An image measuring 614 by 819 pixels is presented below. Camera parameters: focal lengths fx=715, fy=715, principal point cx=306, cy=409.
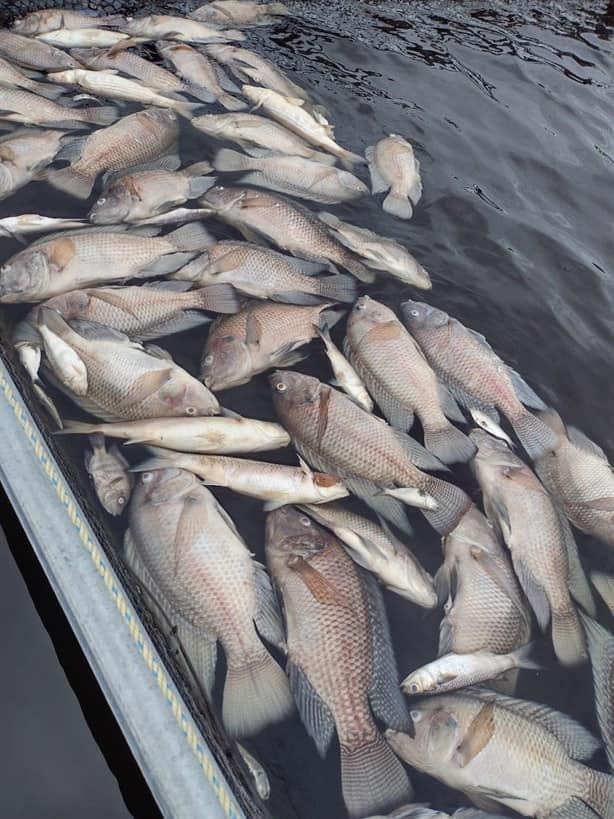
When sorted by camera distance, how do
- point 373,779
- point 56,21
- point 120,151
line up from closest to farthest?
point 373,779 < point 120,151 < point 56,21

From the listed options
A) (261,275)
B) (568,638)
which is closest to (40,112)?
(261,275)

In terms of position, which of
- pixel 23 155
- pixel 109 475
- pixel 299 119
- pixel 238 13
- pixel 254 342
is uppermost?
pixel 238 13

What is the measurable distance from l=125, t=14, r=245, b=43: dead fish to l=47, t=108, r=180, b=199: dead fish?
63.9 inches

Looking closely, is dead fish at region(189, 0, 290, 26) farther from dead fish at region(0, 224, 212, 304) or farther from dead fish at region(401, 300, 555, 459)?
dead fish at region(401, 300, 555, 459)

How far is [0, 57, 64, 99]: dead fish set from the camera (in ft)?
15.0

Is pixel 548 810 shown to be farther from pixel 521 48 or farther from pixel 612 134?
pixel 521 48

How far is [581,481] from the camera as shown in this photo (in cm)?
305

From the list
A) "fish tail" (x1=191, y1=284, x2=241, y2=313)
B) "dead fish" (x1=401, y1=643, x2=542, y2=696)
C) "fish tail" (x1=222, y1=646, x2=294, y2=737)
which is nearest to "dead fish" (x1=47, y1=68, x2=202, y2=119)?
"fish tail" (x1=191, y1=284, x2=241, y2=313)

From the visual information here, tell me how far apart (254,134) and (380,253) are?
136 centimetres

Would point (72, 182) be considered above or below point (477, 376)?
below

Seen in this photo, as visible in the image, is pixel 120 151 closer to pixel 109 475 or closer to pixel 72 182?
pixel 72 182

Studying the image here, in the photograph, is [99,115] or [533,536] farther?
[99,115]

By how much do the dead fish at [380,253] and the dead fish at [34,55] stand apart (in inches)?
99.0

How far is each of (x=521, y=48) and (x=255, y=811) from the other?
7.18m
